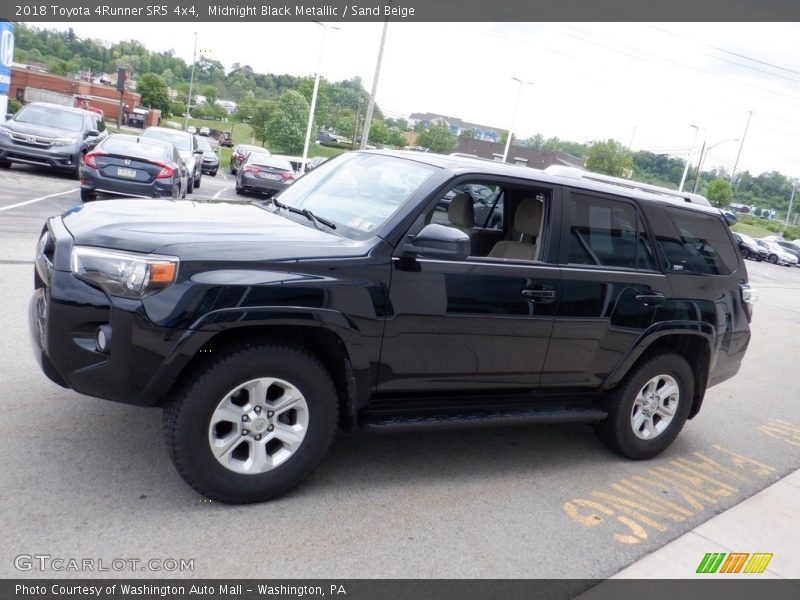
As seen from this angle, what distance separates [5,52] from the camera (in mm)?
19266

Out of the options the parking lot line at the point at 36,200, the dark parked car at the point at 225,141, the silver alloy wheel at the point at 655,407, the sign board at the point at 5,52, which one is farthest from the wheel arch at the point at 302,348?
the dark parked car at the point at 225,141

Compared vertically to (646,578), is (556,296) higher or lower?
higher

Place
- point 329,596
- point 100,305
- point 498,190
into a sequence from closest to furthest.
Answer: point 329,596
point 100,305
point 498,190

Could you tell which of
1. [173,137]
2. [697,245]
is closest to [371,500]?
[697,245]

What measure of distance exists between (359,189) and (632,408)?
2505 mm

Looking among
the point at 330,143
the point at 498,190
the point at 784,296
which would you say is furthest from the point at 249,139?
the point at 498,190

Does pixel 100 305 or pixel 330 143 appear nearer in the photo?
pixel 100 305

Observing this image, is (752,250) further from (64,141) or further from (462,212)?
(462,212)

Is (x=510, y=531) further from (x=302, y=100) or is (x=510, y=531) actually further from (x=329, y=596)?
(x=302, y=100)

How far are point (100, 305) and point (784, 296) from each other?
2291 cm

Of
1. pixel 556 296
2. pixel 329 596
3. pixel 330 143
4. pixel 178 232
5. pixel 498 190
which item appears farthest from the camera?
pixel 330 143

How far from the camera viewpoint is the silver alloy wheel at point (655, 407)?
5273 millimetres

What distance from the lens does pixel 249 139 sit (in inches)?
3501

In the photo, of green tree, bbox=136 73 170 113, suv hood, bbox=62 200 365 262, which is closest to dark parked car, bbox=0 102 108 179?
suv hood, bbox=62 200 365 262
